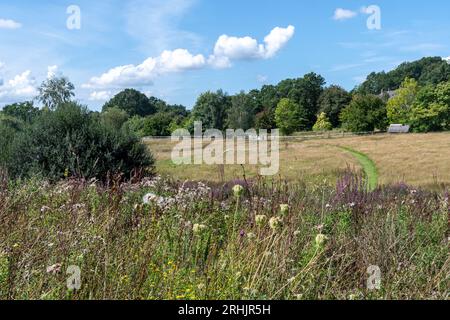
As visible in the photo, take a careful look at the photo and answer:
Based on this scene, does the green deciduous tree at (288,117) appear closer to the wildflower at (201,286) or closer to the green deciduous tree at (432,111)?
the green deciduous tree at (432,111)

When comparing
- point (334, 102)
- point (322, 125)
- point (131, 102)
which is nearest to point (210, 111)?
point (322, 125)

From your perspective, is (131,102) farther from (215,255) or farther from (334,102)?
(215,255)

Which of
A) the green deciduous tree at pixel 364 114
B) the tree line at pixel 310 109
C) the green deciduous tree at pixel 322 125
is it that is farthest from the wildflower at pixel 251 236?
the green deciduous tree at pixel 322 125

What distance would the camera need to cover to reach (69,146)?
36.9 ft

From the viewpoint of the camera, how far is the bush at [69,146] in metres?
11.4

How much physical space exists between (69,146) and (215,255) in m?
8.49

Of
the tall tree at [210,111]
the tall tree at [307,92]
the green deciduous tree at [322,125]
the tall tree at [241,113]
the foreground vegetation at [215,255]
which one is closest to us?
the foreground vegetation at [215,255]

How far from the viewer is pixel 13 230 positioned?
418cm

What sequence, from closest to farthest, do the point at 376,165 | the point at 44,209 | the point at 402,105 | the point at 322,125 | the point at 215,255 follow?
the point at 215,255
the point at 44,209
the point at 376,165
the point at 402,105
the point at 322,125

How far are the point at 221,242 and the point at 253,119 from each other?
267ft

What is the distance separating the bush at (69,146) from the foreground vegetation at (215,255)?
5944mm
